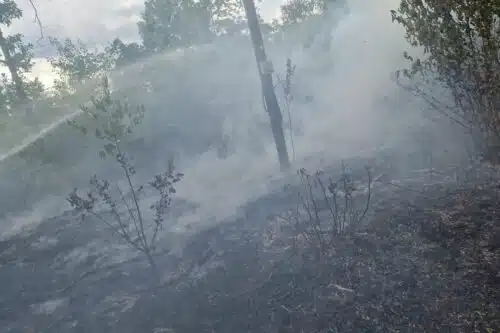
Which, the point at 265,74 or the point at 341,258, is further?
the point at 265,74

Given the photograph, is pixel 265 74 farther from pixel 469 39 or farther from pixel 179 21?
pixel 179 21

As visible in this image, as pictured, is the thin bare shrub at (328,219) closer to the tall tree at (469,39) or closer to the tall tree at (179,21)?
the tall tree at (469,39)

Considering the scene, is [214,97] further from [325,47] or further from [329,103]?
[325,47]

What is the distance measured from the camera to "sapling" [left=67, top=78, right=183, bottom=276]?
6.18m

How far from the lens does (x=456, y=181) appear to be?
7.41 meters

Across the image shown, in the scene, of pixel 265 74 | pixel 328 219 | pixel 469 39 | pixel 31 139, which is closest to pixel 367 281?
pixel 328 219

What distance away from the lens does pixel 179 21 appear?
120 ft

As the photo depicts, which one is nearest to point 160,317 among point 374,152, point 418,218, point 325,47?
point 418,218

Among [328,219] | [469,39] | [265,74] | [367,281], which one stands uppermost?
[265,74]

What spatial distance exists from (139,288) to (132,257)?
135 centimetres

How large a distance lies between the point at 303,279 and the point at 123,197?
170 inches

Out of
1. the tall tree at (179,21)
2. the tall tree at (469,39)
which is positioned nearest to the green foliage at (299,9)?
the tall tree at (179,21)

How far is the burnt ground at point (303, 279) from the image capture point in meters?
4.50

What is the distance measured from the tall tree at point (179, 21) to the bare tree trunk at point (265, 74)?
26.2m
